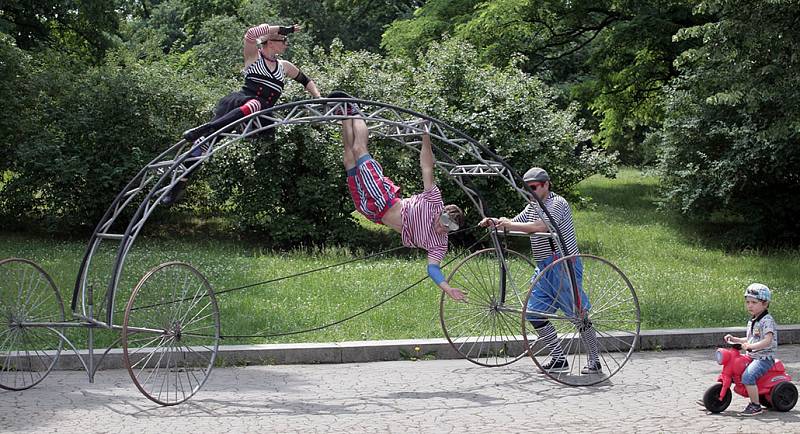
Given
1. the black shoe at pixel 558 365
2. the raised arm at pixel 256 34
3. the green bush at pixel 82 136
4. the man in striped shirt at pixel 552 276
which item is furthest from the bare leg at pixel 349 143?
the green bush at pixel 82 136

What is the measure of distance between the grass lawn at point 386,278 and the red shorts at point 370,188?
210 cm

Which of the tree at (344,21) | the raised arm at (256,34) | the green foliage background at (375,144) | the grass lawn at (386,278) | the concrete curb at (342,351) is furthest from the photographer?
the tree at (344,21)

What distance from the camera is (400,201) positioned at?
9258 millimetres

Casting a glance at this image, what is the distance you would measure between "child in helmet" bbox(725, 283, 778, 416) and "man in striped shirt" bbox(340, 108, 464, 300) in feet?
8.85

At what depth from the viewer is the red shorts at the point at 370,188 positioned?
9039 millimetres

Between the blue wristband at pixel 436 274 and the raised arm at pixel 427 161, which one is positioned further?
the raised arm at pixel 427 161

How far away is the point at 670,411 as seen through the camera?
8.03 metres

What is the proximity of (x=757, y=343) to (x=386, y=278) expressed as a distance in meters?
7.14

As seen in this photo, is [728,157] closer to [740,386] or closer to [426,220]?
[426,220]

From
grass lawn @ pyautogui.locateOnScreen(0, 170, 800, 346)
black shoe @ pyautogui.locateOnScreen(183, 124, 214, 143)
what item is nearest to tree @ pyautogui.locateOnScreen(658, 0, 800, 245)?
grass lawn @ pyautogui.locateOnScreen(0, 170, 800, 346)

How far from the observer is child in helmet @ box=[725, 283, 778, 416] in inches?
309

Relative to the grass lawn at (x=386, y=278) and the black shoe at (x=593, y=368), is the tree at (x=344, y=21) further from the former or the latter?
the black shoe at (x=593, y=368)

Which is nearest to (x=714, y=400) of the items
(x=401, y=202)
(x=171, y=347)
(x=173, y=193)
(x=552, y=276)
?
(x=552, y=276)

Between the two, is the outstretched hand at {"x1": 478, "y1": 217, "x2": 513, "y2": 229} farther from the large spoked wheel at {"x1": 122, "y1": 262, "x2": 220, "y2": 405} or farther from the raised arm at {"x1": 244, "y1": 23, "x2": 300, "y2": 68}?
the large spoked wheel at {"x1": 122, "y1": 262, "x2": 220, "y2": 405}
